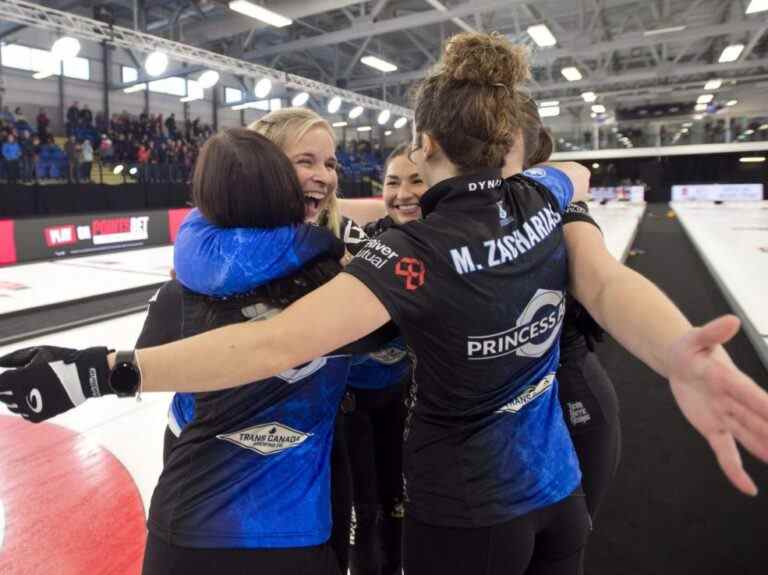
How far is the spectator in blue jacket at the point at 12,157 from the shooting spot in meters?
10.0

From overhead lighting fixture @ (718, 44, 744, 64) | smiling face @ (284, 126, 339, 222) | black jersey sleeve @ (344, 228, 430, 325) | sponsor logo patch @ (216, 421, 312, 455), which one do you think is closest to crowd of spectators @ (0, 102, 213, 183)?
smiling face @ (284, 126, 339, 222)

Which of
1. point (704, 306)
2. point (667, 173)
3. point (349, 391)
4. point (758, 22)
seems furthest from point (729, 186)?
point (349, 391)

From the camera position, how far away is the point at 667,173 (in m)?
24.0

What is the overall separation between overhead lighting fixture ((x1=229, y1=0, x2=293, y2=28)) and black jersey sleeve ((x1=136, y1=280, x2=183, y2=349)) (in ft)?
29.9

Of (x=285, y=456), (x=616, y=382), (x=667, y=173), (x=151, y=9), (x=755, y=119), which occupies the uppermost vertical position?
(x=151, y=9)

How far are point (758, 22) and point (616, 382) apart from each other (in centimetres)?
1210

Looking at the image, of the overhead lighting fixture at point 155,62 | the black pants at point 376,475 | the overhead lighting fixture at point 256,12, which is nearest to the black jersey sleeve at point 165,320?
the black pants at point 376,475

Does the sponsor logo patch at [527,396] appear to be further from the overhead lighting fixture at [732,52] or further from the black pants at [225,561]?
the overhead lighting fixture at [732,52]

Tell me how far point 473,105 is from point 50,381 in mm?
805

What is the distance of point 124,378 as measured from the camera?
33.6 inches

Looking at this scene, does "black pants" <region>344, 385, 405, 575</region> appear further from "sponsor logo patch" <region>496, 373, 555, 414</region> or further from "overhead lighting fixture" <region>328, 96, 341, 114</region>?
"overhead lighting fixture" <region>328, 96, 341, 114</region>

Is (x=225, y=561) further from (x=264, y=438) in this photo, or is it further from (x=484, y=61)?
(x=484, y=61)

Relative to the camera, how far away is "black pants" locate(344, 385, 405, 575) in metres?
1.63

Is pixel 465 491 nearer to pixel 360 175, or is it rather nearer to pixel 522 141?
pixel 522 141
